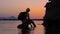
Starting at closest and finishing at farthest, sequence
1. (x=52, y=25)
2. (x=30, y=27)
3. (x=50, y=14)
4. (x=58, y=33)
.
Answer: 1. (x=58, y=33)
2. (x=52, y=25)
3. (x=50, y=14)
4. (x=30, y=27)

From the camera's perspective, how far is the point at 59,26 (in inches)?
328

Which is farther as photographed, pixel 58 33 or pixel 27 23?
pixel 27 23

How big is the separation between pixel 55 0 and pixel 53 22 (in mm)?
737

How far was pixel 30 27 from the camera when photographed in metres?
20.5

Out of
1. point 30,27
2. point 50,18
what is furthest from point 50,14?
point 30,27

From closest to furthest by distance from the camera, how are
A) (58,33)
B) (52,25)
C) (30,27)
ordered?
(58,33)
(52,25)
(30,27)

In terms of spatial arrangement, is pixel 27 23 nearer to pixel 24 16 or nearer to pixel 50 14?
pixel 24 16

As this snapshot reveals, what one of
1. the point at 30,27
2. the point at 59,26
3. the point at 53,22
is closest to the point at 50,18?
the point at 53,22

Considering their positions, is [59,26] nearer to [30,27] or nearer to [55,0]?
[55,0]

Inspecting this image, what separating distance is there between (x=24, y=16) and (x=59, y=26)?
12234 millimetres

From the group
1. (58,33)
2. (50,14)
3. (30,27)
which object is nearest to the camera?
(58,33)

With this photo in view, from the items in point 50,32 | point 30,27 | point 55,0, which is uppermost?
point 55,0

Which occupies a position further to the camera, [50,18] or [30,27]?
[30,27]

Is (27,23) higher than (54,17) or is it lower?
lower
